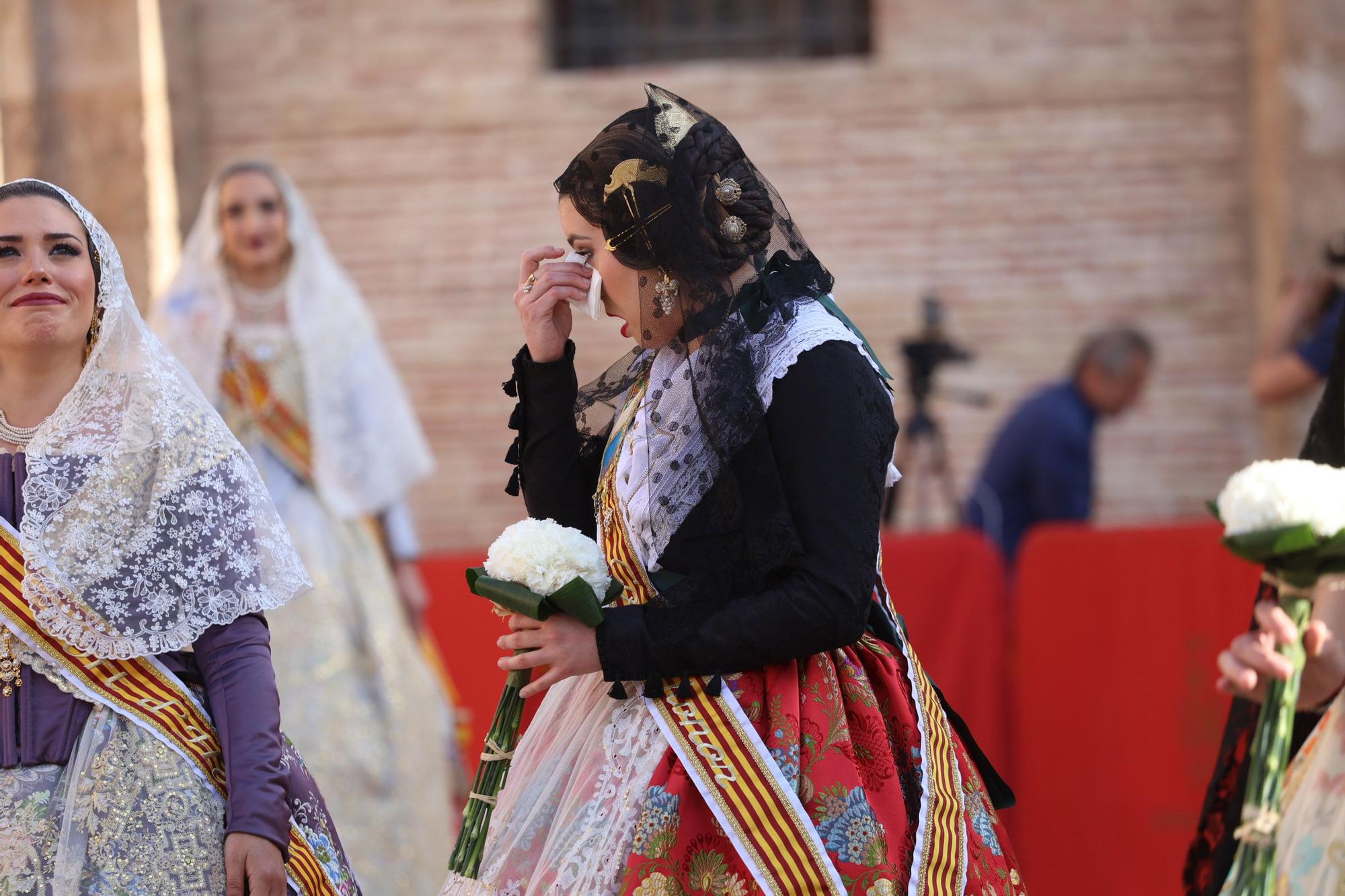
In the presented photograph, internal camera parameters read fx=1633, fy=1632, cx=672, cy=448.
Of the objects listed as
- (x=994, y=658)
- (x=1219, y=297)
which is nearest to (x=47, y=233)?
(x=994, y=658)

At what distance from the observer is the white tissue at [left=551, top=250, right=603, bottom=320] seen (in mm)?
2488

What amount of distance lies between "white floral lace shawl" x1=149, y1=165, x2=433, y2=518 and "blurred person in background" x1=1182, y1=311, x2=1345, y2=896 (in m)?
3.03

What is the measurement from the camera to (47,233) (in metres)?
2.54

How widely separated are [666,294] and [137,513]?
0.89 meters

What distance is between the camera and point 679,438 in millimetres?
2385

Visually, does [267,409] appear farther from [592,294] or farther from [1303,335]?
[1303,335]

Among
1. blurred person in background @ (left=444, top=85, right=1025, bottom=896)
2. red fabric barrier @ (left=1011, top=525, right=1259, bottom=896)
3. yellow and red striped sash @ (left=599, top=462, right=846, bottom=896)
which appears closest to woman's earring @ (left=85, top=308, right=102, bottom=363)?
blurred person in background @ (left=444, top=85, right=1025, bottom=896)

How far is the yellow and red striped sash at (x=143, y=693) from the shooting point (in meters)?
2.43

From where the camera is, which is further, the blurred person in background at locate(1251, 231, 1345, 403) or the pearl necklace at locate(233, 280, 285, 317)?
the blurred person in background at locate(1251, 231, 1345, 403)

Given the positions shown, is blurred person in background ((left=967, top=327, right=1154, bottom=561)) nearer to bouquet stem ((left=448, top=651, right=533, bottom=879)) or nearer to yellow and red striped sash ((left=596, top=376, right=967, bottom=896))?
yellow and red striped sash ((left=596, top=376, right=967, bottom=896))

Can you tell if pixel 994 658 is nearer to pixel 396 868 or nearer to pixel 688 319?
pixel 396 868

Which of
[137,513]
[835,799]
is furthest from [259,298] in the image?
[835,799]

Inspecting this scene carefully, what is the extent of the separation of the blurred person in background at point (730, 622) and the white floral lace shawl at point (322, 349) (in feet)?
8.80

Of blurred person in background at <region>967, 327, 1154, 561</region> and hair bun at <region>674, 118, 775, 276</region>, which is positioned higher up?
hair bun at <region>674, 118, 775, 276</region>
